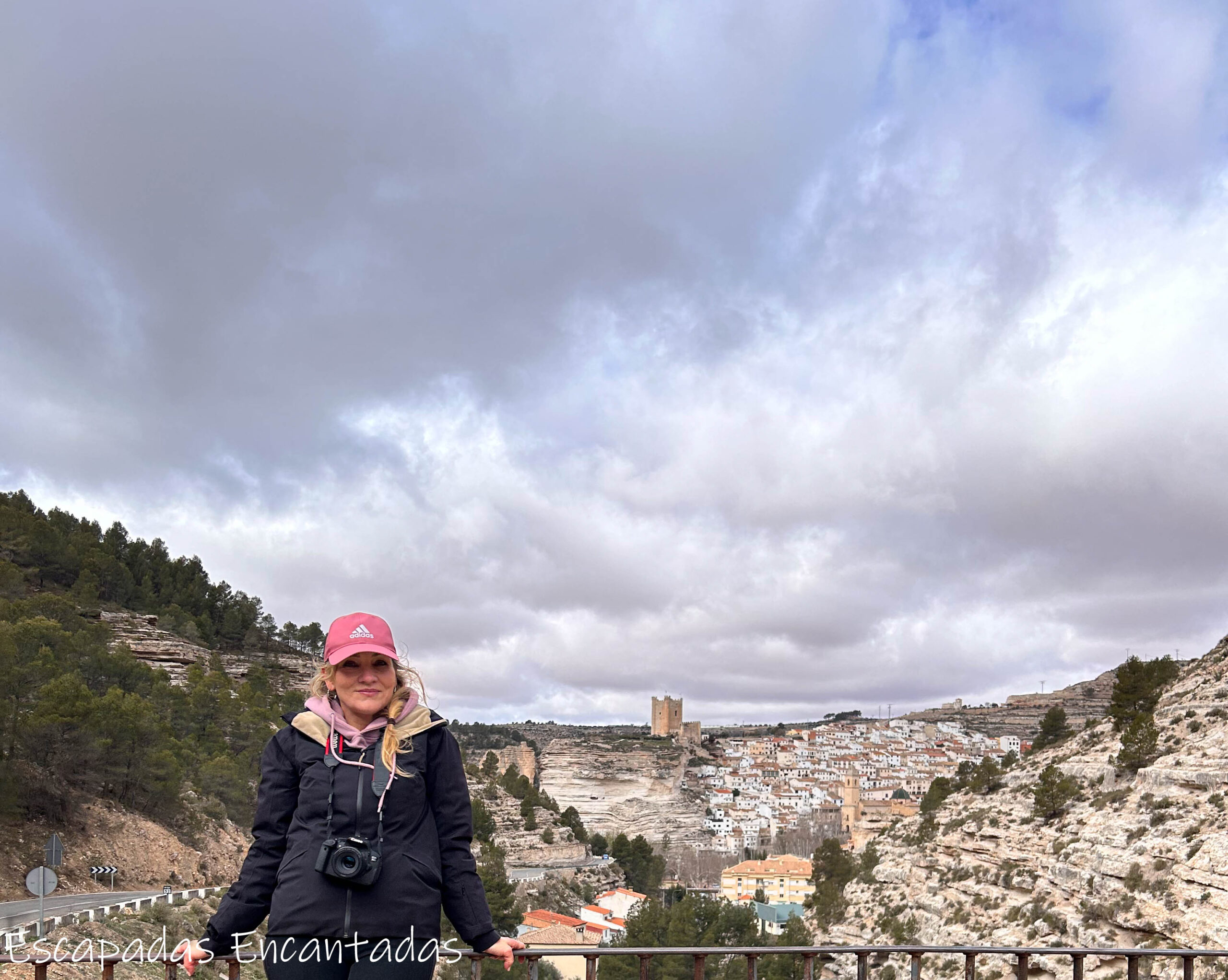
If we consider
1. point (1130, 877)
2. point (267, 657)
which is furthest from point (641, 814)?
point (1130, 877)

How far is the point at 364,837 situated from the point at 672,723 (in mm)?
156133

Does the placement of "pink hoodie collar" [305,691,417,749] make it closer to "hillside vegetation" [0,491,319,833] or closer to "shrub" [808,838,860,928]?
"hillside vegetation" [0,491,319,833]

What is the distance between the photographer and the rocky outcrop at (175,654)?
42094 millimetres

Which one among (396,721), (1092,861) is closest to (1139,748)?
(1092,861)

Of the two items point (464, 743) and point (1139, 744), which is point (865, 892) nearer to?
point (1139, 744)

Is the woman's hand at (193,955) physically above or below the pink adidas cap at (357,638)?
below

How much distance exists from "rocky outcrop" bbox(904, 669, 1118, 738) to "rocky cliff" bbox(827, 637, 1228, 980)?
67.7 m

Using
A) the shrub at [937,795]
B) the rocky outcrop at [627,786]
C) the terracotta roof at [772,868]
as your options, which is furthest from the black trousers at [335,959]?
the rocky outcrop at [627,786]

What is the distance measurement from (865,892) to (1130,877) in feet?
44.8

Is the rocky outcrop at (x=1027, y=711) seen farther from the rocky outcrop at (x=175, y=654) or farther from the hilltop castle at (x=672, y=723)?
the rocky outcrop at (x=175, y=654)

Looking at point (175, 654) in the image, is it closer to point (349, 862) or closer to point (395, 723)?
point (395, 723)

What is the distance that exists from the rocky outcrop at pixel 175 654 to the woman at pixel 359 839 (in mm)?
38489

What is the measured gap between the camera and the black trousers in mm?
2004

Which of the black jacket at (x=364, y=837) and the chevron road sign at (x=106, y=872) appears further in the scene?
the chevron road sign at (x=106, y=872)
